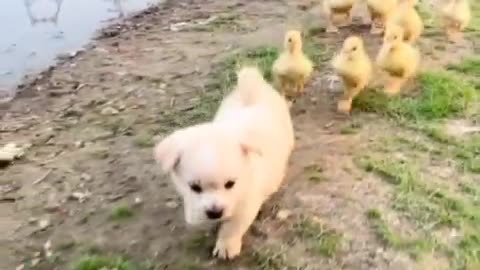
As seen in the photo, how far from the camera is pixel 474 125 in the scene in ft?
8.29

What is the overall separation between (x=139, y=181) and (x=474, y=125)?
3.26 feet

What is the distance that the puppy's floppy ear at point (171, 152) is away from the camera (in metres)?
1.80

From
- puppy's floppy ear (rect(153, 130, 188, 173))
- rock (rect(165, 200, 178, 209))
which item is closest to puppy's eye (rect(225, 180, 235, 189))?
puppy's floppy ear (rect(153, 130, 188, 173))

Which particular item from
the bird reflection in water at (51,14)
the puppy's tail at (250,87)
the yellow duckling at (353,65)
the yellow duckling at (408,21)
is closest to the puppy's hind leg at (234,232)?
the puppy's tail at (250,87)

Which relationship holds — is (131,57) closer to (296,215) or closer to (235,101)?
(235,101)

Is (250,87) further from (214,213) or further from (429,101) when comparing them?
(429,101)

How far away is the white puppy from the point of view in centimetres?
179

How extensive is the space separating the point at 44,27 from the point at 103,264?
1601mm

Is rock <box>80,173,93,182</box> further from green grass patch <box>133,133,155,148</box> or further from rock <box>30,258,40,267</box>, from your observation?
rock <box>30,258,40,267</box>

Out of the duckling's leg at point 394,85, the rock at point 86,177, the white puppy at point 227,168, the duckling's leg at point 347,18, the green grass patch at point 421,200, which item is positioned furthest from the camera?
the duckling's leg at point 347,18

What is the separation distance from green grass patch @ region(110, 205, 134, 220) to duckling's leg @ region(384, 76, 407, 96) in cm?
97

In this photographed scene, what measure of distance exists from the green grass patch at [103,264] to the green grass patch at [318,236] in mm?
391

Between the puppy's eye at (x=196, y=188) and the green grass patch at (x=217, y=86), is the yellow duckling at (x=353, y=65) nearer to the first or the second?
the green grass patch at (x=217, y=86)

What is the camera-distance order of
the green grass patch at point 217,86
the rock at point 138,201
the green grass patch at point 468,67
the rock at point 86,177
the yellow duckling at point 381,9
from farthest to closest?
the yellow duckling at point 381,9 < the green grass patch at point 468,67 < the green grass patch at point 217,86 < the rock at point 86,177 < the rock at point 138,201
